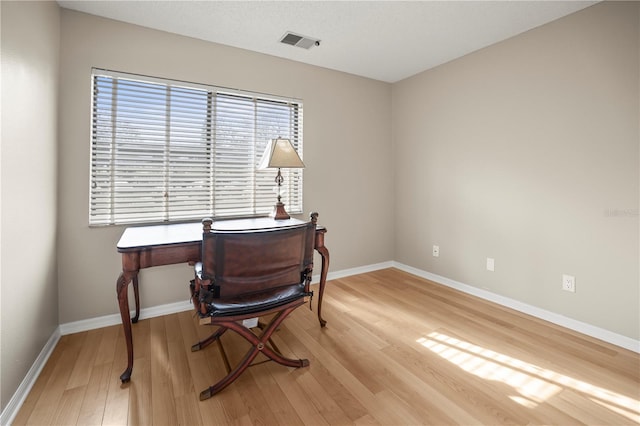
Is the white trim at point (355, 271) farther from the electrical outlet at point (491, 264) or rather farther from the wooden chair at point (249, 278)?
the wooden chair at point (249, 278)

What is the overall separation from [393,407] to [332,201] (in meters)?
2.28

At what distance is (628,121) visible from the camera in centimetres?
208

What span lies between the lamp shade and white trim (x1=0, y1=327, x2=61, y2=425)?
Result: 1901mm

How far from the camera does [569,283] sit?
240 cm

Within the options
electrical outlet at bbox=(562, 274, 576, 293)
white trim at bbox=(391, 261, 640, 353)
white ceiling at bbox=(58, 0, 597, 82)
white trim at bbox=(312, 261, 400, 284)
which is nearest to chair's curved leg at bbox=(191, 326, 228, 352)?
white trim at bbox=(312, 261, 400, 284)

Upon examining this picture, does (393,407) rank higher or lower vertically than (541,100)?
lower

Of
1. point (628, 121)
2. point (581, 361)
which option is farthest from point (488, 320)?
point (628, 121)

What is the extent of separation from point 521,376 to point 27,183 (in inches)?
120

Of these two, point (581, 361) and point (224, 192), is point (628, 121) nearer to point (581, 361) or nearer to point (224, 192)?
point (581, 361)

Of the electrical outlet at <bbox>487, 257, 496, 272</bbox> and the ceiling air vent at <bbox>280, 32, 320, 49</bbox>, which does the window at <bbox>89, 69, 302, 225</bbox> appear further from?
the electrical outlet at <bbox>487, 257, 496, 272</bbox>

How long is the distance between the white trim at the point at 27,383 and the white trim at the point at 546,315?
11.2ft

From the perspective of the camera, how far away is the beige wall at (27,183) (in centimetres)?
145

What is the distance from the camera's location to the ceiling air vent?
8.64 ft

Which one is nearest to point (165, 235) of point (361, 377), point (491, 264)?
point (361, 377)
